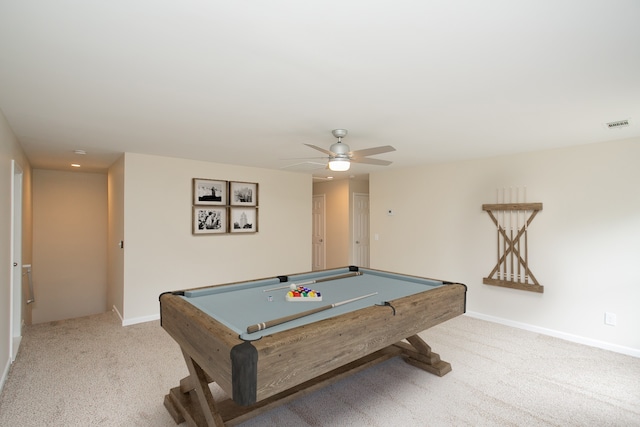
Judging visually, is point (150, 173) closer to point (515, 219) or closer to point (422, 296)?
point (422, 296)

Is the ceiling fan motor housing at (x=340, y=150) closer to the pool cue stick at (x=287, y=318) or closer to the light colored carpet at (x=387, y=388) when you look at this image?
the pool cue stick at (x=287, y=318)

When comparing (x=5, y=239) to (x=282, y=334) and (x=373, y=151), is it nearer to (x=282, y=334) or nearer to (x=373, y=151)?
(x=282, y=334)

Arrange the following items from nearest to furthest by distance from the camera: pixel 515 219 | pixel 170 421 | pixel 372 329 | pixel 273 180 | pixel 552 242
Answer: pixel 372 329, pixel 170 421, pixel 552 242, pixel 515 219, pixel 273 180

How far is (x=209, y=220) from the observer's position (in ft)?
15.0

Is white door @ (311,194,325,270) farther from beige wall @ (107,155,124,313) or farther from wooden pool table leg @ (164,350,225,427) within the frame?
wooden pool table leg @ (164,350,225,427)

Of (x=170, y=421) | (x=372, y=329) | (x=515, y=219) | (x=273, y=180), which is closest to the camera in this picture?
(x=372, y=329)

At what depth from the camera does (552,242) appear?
371 centimetres

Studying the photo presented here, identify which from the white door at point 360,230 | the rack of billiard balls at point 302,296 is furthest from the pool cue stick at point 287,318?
the white door at point 360,230

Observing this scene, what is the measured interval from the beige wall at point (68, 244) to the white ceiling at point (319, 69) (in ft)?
8.43

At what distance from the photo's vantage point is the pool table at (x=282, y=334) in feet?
4.75

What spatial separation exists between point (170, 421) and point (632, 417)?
10.2 feet

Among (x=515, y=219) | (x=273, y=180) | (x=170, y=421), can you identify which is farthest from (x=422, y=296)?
(x=273, y=180)

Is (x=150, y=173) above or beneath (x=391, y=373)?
above

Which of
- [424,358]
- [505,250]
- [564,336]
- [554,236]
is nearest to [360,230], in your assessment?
[505,250]
